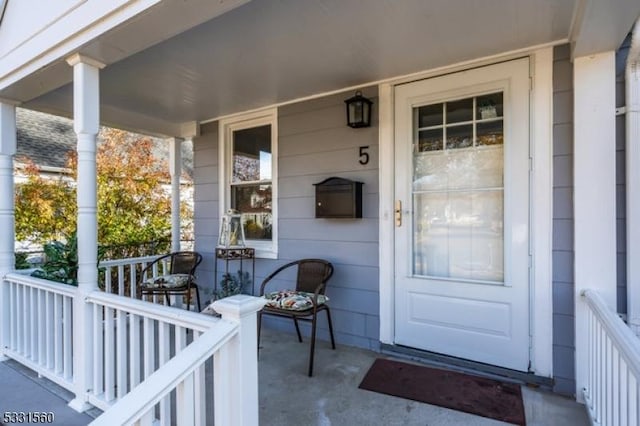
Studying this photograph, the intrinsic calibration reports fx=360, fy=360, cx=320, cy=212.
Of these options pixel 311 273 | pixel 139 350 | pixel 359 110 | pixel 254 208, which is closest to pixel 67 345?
pixel 139 350

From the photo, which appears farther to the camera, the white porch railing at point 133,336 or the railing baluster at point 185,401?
the white porch railing at point 133,336

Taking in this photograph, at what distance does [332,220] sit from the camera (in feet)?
10.8

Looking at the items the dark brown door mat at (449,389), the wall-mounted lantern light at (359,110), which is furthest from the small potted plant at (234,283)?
the wall-mounted lantern light at (359,110)

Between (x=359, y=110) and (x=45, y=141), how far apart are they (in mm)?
6901

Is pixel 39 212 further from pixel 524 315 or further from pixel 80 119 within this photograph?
pixel 524 315

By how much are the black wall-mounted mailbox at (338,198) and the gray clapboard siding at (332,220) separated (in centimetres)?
9

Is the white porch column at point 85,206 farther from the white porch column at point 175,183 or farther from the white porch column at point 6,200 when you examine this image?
the white porch column at point 175,183

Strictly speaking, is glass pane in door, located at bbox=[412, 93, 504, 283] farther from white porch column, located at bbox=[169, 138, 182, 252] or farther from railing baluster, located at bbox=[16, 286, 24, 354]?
railing baluster, located at bbox=[16, 286, 24, 354]

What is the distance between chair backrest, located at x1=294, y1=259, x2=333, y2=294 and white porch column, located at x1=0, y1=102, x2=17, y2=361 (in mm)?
2407

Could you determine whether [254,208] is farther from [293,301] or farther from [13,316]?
[13,316]

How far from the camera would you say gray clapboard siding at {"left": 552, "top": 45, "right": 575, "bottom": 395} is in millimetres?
2299

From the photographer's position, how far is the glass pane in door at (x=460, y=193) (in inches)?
103

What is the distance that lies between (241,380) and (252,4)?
182 cm

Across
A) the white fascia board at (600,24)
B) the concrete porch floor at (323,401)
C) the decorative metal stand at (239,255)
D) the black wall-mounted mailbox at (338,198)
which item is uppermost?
the white fascia board at (600,24)
